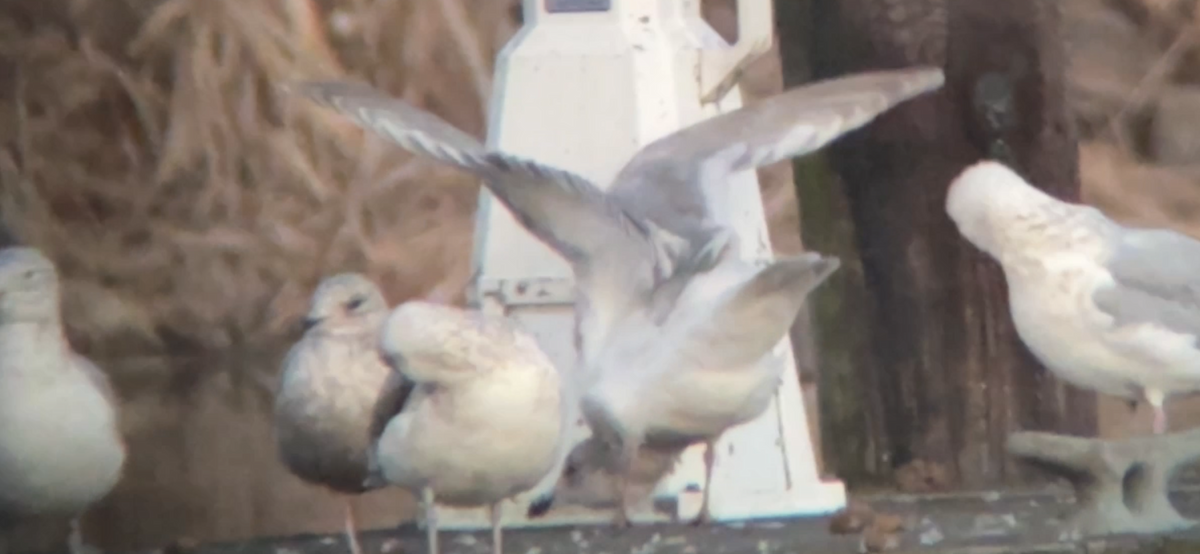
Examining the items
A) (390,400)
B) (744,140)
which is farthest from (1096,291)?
(390,400)

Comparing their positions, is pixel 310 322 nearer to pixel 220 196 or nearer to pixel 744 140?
pixel 744 140

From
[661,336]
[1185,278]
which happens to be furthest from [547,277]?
[1185,278]

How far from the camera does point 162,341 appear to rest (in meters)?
3.86

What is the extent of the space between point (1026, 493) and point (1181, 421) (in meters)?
1.24

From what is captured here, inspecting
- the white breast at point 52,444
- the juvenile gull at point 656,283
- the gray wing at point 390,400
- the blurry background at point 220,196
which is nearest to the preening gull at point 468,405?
the gray wing at point 390,400

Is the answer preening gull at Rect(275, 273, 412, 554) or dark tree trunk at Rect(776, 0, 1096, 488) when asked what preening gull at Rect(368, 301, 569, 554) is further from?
dark tree trunk at Rect(776, 0, 1096, 488)

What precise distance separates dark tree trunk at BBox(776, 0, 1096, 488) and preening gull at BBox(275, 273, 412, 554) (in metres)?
0.89

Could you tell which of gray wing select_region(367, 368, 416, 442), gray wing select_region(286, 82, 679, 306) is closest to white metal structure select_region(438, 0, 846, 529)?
gray wing select_region(286, 82, 679, 306)

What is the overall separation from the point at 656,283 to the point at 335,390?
387 mm

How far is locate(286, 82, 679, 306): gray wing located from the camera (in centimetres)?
237

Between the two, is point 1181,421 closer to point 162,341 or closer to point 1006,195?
point 1006,195

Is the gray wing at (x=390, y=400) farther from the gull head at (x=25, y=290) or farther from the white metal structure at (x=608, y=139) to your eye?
the gull head at (x=25, y=290)

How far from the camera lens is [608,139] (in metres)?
2.60

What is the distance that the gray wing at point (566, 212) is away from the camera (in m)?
2.37
